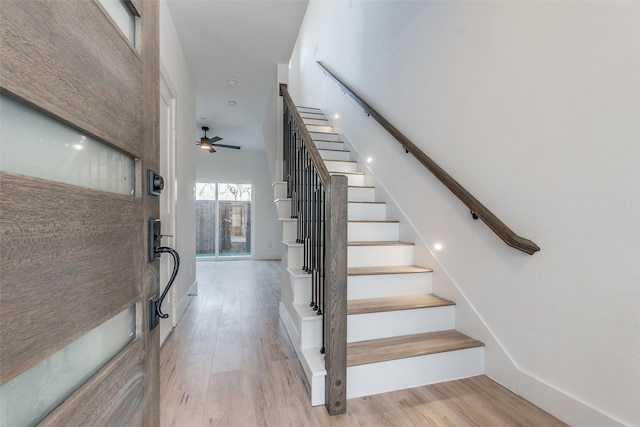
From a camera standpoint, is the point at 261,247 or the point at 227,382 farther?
the point at 261,247

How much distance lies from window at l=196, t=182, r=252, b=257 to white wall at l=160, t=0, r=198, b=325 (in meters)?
3.87

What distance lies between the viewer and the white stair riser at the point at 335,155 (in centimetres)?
336

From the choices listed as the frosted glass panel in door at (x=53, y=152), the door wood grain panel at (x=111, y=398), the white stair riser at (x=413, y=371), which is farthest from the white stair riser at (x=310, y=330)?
the frosted glass panel in door at (x=53, y=152)

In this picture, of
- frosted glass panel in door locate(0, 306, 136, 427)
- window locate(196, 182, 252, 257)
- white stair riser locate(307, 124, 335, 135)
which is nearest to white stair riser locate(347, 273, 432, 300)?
frosted glass panel in door locate(0, 306, 136, 427)

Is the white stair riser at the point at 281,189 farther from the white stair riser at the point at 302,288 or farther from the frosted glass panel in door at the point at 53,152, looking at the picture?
the frosted glass panel in door at the point at 53,152

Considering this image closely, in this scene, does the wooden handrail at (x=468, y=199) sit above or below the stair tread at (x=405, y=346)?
above

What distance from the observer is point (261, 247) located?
7.50 meters

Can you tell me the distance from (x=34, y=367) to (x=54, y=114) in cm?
42

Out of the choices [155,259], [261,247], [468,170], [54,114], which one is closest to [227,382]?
[155,259]

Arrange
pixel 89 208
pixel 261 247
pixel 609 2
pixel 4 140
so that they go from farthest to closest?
pixel 261 247 < pixel 609 2 < pixel 89 208 < pixel 4 140

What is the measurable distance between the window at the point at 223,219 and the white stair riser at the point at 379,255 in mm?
5764

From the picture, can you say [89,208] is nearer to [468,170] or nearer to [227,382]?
[227,382]

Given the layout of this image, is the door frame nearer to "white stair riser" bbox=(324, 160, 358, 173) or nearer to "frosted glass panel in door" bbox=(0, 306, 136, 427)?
"white stair riser" bbox=(324, 160, 358, 173)

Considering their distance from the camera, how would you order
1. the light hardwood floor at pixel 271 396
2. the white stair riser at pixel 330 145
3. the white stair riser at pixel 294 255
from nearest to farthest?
1. the light hardwood floor at pixel 271 396
2. the white stair riser at pixel 294 255
3. the white stair riser at pixel 330 145
